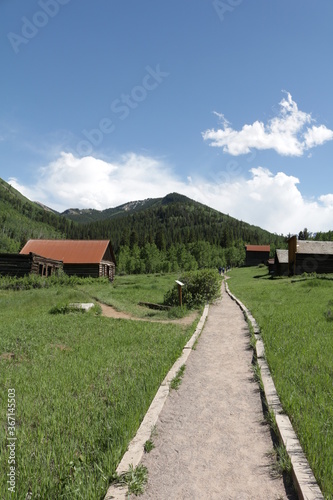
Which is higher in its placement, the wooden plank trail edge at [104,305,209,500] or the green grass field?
the green grass field

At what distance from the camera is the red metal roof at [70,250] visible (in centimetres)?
3672

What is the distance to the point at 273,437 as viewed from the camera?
399 centimetres

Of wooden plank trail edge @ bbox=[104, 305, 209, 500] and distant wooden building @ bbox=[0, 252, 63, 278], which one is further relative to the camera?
distant wooden building @ bbox=[0, 252, 63, 278]

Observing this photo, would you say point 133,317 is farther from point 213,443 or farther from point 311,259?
point 311,259

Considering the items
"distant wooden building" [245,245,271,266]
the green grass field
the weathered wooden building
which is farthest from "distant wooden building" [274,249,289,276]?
"distant wooden building" [245,245,271,266]

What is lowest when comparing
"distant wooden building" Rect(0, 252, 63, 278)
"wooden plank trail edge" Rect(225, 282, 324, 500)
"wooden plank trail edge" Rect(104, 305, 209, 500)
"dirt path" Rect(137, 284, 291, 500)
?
"dirt path" Rect(137, 284, 291, 500)

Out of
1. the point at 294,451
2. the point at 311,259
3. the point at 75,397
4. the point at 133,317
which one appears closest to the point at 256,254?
the point at 311,259

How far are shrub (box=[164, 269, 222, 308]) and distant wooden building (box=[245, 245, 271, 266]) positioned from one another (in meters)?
79.9

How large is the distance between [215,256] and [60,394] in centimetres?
10161

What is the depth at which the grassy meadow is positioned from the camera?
123 inches

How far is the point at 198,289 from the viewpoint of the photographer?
1722cm

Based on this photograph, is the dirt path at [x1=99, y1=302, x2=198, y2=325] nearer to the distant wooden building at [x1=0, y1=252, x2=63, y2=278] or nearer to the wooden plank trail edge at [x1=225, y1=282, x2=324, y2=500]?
the wooden plank trail edge at [x1=225, y1=282, x2=324, y2=500]

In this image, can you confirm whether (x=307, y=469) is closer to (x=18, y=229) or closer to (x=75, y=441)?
(x=75, y=441)

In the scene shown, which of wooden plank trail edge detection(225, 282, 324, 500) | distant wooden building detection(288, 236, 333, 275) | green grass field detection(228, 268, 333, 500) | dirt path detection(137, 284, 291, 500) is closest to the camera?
wooden plank trail edge detection(225, 282, 324, 500)
